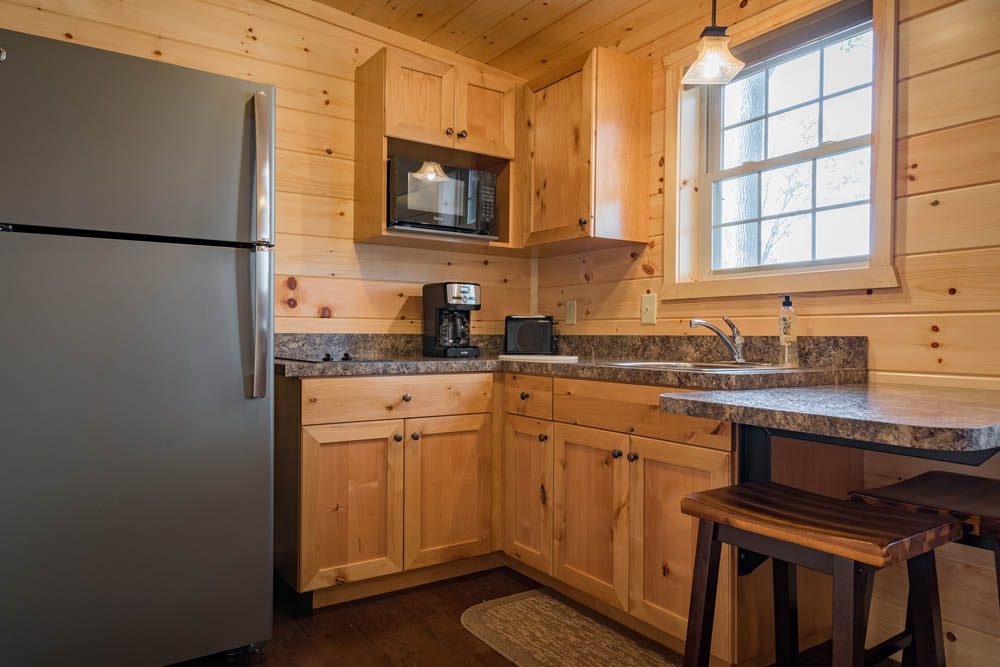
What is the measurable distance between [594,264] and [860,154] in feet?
3.80

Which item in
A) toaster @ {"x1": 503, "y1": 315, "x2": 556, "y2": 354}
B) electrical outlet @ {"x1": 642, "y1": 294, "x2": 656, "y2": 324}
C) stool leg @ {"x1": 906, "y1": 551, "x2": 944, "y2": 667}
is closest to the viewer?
stool leg @ {"x1": 906, "y1": 551, "x2": 944, "y2": 667}

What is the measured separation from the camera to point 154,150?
1.69 metres

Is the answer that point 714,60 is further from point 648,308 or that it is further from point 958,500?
point 958,500

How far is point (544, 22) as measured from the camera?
2664 mm

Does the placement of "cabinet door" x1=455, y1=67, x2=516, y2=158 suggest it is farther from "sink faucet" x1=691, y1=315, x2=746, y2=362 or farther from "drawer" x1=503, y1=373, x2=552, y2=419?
"sink faucet" x1=691, y1=315, x2=746, y2=362

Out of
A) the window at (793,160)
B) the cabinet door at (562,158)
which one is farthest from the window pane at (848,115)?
the cabinet door at (562,158)

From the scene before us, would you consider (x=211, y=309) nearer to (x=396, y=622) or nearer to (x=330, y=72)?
(x=396, y=622)

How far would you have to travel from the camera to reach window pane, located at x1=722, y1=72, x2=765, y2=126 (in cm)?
242

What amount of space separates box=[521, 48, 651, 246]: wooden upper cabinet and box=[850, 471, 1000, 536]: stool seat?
54.6 inches

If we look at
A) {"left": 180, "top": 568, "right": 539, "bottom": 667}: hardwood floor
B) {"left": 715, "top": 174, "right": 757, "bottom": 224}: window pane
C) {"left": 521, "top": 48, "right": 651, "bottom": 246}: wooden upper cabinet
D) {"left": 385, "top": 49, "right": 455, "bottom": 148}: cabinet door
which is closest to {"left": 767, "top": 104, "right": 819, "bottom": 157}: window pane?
{"left": 715, "top": 174, "right": 757, "bottom": 224}: window pane

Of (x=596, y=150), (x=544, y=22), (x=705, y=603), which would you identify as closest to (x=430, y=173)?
(x=596, y=150)

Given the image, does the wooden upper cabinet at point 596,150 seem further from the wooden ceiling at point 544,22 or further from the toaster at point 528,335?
the toaster at point 528,335

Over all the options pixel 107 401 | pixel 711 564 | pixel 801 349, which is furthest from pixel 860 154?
pixel 107 401

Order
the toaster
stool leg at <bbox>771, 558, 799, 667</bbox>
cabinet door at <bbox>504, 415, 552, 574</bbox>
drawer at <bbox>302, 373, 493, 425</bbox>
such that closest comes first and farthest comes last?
stool leg at <bbox>771, 558, 799, 667</bbox>
drawer at <bbox>302, 373, 493, 425</bbox>
cabinet door at <bbox>504, 415, 552, 574</bbox>
the toaster
